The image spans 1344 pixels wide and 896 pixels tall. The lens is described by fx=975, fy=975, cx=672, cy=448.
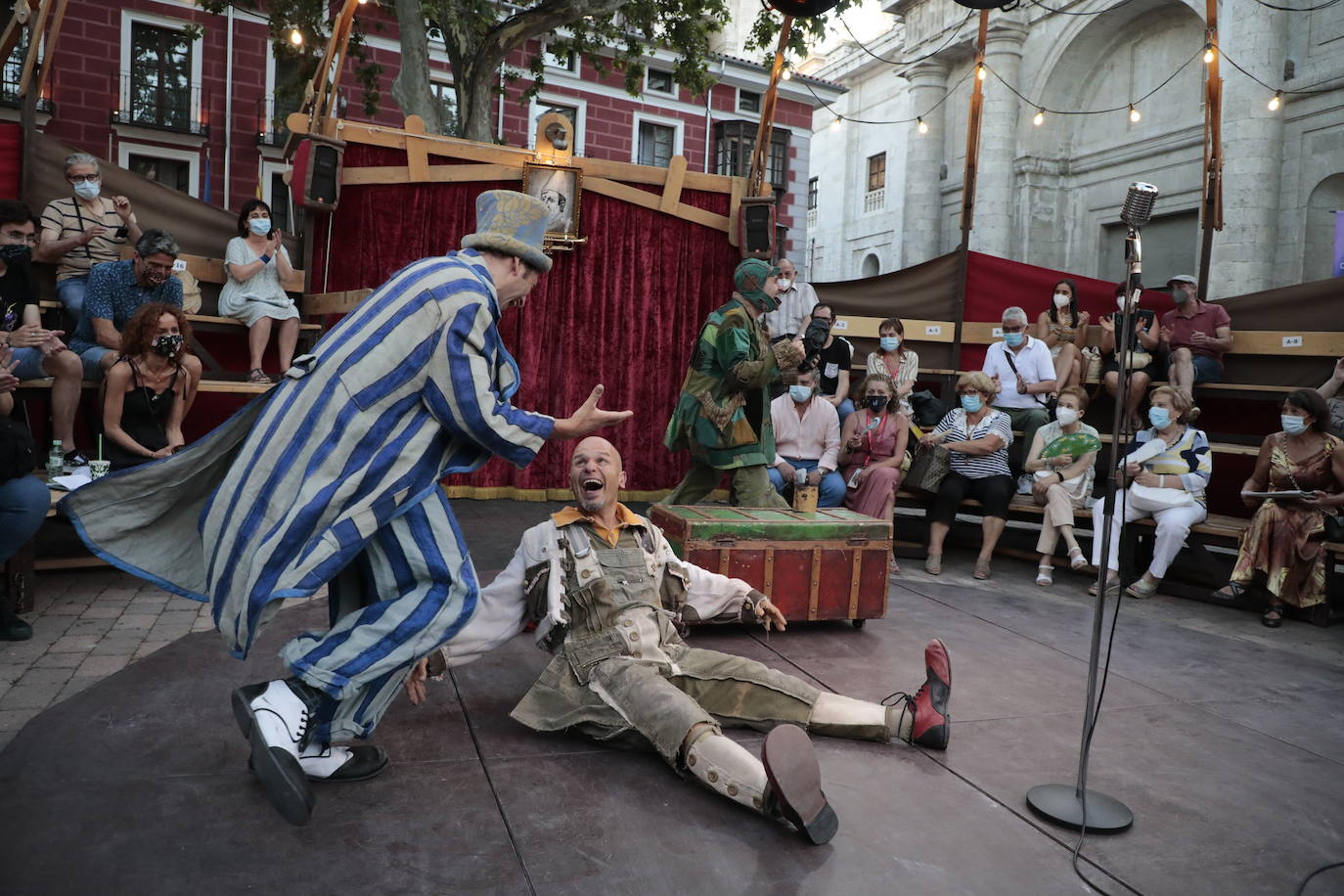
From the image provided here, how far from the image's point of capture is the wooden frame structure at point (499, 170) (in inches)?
312

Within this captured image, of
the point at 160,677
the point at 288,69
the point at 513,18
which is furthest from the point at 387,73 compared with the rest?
the point at 160,677

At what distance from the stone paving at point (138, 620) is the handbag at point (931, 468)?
0.59 m

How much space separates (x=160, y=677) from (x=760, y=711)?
233cm

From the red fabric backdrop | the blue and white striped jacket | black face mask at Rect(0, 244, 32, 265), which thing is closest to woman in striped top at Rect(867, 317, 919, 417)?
the red fabric backdrop

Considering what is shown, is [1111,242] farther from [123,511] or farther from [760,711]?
[123,511]

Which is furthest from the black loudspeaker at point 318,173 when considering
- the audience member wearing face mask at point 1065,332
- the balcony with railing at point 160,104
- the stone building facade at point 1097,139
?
the balcony with railing at point 160,104

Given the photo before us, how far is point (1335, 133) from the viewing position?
564 inches

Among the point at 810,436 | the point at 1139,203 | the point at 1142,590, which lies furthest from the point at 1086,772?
the point at 810,436

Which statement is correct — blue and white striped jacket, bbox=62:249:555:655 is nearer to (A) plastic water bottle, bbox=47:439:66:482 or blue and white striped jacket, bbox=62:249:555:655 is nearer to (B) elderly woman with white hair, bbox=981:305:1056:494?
(A) plastic water bottle, bbox=47:439:66:482

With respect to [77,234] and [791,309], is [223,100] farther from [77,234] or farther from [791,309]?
[791,309]

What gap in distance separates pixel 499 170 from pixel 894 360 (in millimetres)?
3653

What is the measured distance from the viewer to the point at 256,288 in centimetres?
720

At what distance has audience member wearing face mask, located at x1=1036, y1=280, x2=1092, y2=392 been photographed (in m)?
7.96

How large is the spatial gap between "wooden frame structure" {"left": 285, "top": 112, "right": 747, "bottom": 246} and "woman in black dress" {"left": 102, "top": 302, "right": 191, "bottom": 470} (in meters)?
2.86
